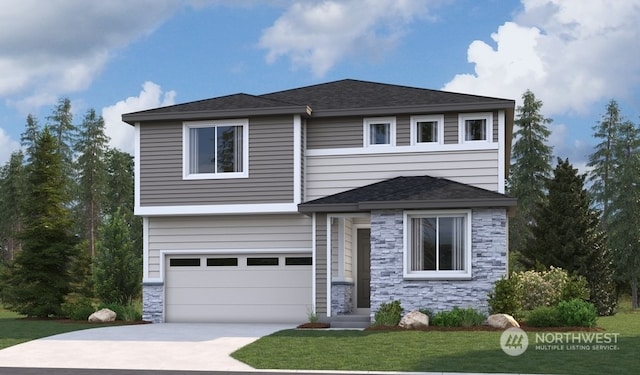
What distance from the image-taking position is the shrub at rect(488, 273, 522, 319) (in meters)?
19.4

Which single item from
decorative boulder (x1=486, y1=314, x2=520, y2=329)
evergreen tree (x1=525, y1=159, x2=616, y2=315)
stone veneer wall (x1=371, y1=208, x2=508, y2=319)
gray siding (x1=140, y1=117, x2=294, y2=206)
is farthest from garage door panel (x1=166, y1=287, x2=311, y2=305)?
evergreen tree (x1=525, y1=159, x2=616, y2=315)

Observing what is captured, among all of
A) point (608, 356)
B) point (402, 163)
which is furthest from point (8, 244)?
point (608, 356)

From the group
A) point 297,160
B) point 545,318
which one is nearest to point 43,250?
point 297,160

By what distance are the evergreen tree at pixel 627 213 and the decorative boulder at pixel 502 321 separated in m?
24.9

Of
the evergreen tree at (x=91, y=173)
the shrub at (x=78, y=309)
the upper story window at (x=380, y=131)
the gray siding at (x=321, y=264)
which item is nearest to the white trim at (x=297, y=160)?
the gray siding at (x=321, y=264)

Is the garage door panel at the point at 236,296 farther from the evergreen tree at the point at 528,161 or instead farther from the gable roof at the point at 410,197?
the evergreen tree at the point at 528,161

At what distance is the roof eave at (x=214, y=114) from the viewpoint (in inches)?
883

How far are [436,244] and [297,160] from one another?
15.0ft

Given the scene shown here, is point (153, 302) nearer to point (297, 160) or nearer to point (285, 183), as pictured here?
point (285, 183)

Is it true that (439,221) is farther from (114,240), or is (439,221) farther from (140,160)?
(114,240)

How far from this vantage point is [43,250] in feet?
89.9

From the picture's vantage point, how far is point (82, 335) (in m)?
19.1

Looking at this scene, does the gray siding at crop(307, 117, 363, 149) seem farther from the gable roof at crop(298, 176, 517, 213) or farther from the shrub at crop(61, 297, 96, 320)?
the shrub at crop(61, 297, 96, 320)

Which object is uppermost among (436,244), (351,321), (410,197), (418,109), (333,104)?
(333,104)
